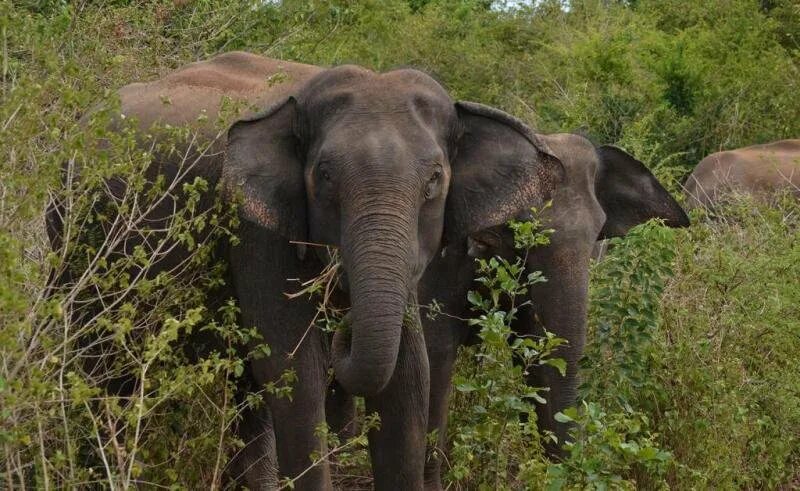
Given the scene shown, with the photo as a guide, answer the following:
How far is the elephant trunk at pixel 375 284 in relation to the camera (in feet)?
17.5

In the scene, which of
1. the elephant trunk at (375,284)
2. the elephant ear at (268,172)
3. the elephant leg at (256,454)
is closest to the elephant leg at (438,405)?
the elephant leg at (256,454)

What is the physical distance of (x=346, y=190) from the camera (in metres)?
5.63

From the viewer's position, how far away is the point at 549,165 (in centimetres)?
632

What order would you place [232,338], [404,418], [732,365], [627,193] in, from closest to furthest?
1. [232,338]
2. [404,418]
3. [732,365]
4. [627,193]

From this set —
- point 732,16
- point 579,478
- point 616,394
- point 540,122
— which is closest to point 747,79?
point 732,16

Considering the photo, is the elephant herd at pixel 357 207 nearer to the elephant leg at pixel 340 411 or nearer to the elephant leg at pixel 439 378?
the elephant leg at pixel 439 378

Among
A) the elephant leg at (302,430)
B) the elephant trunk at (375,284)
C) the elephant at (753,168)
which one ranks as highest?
the elephant trunk at (375,284)

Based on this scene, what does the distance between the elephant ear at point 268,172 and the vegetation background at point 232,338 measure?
7.2 inches

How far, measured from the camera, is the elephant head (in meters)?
5.42

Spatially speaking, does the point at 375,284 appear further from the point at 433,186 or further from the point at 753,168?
the point at 753,168

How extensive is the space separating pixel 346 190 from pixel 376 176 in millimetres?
135

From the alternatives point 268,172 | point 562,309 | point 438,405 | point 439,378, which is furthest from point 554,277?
point 268,172

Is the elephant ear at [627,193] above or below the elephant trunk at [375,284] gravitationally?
below

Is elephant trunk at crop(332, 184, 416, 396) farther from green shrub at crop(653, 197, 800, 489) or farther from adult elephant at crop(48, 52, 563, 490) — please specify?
green shrub at crop(653, 197, 800, 489)
